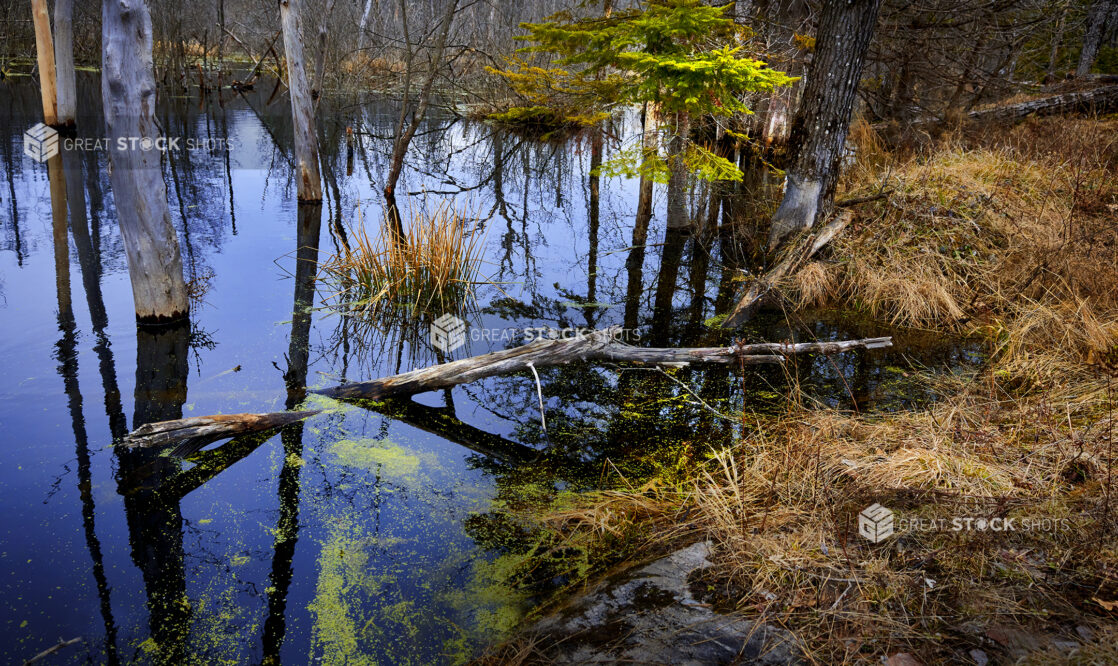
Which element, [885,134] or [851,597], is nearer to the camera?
[851,597]

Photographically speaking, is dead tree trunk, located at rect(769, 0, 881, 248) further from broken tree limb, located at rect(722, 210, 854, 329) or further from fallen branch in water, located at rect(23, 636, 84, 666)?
fallen branch in water, located at rect(23, 636, 84, 666)

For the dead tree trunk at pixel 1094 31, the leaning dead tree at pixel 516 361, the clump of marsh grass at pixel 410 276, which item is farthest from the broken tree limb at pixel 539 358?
the dead tree trunk at pixel 1094 31

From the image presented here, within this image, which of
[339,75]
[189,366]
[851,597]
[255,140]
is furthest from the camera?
[339,75]

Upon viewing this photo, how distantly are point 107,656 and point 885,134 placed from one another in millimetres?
9216

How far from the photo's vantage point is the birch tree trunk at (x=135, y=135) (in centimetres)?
409

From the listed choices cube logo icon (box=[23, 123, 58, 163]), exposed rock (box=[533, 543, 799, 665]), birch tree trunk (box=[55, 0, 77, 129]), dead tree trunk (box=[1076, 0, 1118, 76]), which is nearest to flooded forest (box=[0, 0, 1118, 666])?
exposed rock (box=[533, 543, 799, 665])

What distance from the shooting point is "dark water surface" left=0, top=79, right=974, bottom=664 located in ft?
7.69

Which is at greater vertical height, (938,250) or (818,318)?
(938,250)

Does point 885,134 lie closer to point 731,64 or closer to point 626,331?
point 731,64

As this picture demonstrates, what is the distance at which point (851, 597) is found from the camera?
2121mm

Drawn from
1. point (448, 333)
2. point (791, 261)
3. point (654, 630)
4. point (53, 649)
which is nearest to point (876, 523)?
point (654, 630)

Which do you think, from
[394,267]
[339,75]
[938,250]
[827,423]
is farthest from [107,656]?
[339,75]

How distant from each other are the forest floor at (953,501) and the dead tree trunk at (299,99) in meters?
6.14

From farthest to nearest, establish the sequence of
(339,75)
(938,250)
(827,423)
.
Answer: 1. (339,75)
2. (938,250)
3. (827,423)
